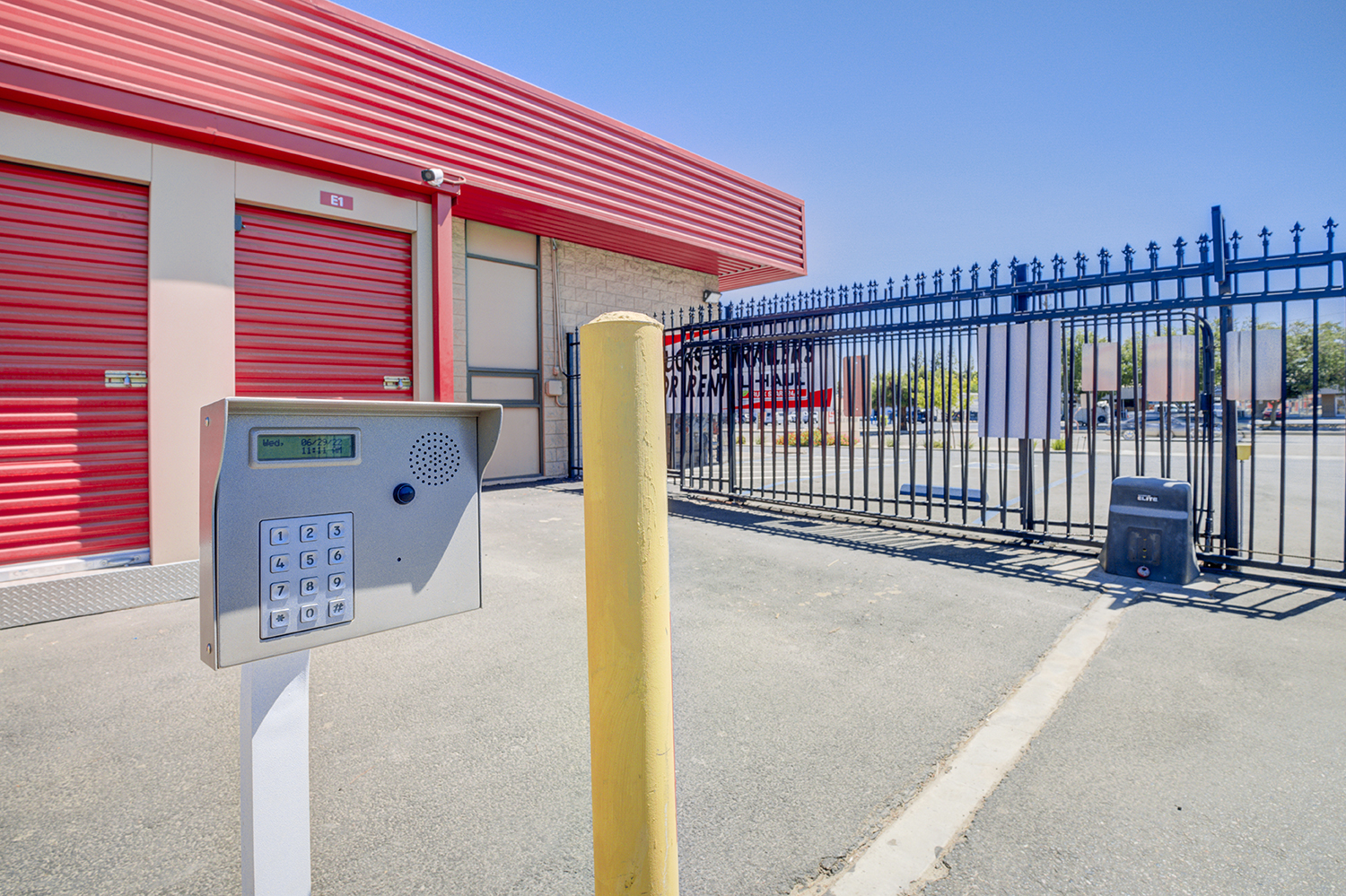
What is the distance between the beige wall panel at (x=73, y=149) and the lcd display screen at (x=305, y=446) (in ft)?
18.0

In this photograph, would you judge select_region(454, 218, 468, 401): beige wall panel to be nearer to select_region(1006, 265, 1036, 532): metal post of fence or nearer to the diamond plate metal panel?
the diamond plate metal panel

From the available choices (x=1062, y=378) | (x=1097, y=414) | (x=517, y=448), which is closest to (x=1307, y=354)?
(x=1097, y=414)

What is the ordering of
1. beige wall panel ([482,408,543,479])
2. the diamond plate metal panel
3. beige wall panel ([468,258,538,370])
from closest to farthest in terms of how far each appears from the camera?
1. the diamond plate metal panel
2. beige wall panel ([468,258,538,370])
3. beige wall panel ([482,408,543,479])

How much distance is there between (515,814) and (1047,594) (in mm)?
4429

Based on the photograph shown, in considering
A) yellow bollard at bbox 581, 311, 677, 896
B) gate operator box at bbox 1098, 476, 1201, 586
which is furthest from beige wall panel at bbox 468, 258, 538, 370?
yellow bollard at bbox 581, 311, 677, 896

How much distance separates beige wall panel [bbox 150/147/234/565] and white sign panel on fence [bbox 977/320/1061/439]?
7.10 m

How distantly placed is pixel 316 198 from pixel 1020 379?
7099 millimetres

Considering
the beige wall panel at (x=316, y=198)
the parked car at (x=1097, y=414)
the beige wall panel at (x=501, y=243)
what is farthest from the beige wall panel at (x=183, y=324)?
the parked car at (x=1097, y=414)

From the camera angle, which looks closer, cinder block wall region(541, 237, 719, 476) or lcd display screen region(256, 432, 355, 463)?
lcd display screen region(256, 432, 355, 463)

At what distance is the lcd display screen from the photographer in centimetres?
136

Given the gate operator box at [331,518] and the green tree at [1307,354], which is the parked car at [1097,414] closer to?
the gate operator box at [331,518]

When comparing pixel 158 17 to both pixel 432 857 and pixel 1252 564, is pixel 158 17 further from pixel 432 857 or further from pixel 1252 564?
pixel 1252 564

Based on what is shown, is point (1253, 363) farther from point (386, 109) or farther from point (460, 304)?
point (460, 304)

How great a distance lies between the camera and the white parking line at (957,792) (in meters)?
2.09
